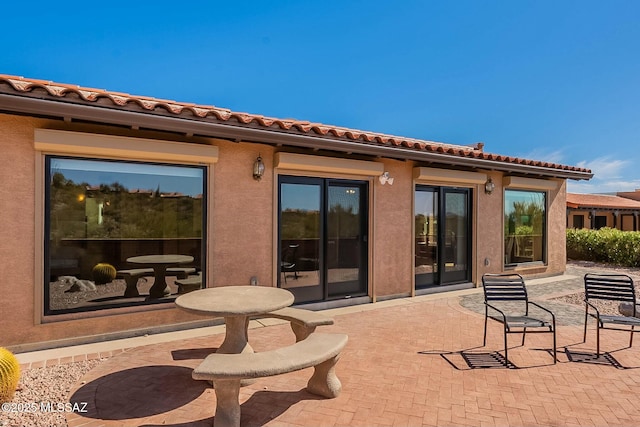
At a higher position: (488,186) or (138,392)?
(488,186)

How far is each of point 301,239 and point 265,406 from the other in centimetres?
415

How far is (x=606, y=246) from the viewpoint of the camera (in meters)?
16.0

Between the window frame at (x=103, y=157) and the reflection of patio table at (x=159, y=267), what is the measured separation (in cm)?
24

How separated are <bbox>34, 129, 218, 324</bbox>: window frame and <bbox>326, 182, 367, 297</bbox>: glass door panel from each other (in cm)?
267

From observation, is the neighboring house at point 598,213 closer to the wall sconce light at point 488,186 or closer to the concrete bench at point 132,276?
the wall sconce light at point 488,186

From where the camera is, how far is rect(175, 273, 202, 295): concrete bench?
20.8 feet

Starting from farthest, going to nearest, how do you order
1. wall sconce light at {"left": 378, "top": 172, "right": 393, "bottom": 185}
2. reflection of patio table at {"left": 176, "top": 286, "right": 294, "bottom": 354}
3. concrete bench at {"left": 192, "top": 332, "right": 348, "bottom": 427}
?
wall sconce light at {"left": 378, "top": 172, "right": 393, "bottom": 185} → reflection of patio table at {"left": 176, "top": 286, "right": 294, "bottom": 354} → concrete bench at {"left": 192, "top": 332, "right": 348, "bottom": 427}

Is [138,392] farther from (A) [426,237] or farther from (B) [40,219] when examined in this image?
(A) [426,237]

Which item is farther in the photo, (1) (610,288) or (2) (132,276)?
(2) (132,276)

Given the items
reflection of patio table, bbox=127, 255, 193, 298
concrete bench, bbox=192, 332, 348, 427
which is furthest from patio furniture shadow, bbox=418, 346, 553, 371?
reflection of patio table, bbox=127, 255, 193, 298

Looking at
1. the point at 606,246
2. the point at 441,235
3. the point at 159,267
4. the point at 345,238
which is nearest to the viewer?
the point at 159,267

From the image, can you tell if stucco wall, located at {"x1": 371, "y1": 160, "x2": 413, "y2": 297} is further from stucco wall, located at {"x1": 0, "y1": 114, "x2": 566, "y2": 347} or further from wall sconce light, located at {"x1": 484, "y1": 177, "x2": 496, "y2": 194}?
wall sconce light, located at {"x1": 484, "y1": 177, "x2": 496, "y2": 194}

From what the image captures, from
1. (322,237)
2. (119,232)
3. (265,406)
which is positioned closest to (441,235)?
(322,237)

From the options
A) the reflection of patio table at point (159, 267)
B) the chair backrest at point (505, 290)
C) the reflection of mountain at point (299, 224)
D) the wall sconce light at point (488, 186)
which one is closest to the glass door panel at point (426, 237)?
the wall sconce light at point (488, 186)
